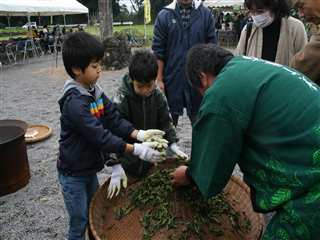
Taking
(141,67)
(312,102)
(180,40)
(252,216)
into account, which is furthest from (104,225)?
(180,40)

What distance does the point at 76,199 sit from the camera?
2.10m

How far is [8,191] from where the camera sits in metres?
3.56

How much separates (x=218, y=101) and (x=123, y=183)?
0.97 metres

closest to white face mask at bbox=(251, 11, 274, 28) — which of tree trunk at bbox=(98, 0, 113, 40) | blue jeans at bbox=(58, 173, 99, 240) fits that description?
blue jeans at bbox=(58, 173, 99, 240)

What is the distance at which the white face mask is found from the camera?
106 inches

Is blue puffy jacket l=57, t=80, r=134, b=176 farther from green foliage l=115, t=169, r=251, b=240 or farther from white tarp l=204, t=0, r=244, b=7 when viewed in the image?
white tarp l=204, t=0, r=244, b=7

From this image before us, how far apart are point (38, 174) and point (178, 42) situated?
2198 millimetres

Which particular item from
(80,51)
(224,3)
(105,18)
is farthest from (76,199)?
(224,3)

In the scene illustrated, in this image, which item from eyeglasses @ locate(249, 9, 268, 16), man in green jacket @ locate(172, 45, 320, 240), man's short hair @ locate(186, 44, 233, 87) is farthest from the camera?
eyeglasses @ locate(249, 9, 268, 16)

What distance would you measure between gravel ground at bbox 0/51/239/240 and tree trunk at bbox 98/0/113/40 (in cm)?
332

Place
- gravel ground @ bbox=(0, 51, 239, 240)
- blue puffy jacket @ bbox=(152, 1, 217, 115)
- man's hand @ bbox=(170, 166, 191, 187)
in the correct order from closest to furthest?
man's hand @ bbox=(170, 166, 191, 187) < gravel ground @ bbox=(0, 51, 239, 240) < blue puffy jacket @ bbox=(152, 1, 217, 115)

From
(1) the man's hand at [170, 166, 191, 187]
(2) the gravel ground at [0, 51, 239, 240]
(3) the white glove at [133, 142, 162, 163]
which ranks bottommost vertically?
(2) the gravel ground at [0, 51, 239, 240]

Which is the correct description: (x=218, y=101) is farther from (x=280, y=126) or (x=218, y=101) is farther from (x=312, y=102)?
(x=312, y=102)

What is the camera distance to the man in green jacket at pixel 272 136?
1.30m
